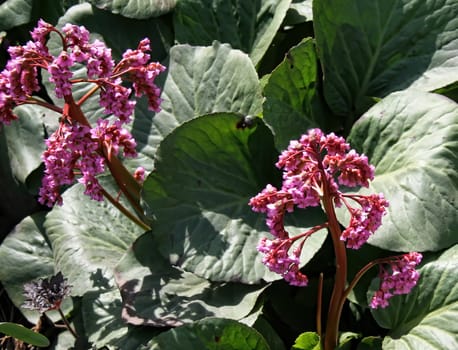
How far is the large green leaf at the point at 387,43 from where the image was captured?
207 cm

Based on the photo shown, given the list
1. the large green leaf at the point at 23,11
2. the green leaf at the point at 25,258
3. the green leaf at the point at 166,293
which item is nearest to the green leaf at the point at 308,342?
the green leaf at the point at 166,293

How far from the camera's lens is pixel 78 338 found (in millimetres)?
2082

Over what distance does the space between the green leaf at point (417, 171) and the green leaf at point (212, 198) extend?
0.67 feet

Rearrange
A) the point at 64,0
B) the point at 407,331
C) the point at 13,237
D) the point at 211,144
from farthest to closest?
the point at 64,0, the point at 13,237, the point at 211,144, the point at 407,331

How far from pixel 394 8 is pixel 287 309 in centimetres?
91

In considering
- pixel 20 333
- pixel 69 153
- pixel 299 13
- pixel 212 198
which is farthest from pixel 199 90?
pixel 20 333

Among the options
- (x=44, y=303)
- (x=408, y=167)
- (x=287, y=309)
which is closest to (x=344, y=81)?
(x=408, y=167)

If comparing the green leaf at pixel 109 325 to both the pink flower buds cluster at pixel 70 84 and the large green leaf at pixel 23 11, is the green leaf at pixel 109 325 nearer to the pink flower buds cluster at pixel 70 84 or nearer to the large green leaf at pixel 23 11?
the pink flower buds cluster at pixel 70 84

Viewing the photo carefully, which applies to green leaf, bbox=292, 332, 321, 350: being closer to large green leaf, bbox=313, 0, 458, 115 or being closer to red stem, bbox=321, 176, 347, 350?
red stem, bbox=321, 176, 347, 350

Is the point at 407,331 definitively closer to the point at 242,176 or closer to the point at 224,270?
the point at 224,270

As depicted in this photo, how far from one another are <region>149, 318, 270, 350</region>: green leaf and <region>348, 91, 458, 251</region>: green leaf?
1.27ft

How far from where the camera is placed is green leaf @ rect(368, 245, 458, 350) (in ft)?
5.44

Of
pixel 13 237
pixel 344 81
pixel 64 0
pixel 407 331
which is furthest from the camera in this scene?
pixel 64 0

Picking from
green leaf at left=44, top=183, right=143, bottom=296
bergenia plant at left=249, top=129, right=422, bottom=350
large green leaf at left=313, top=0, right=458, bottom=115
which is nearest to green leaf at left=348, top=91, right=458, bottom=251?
large green leaf at left=313, top=0, right=458, bottom=115
